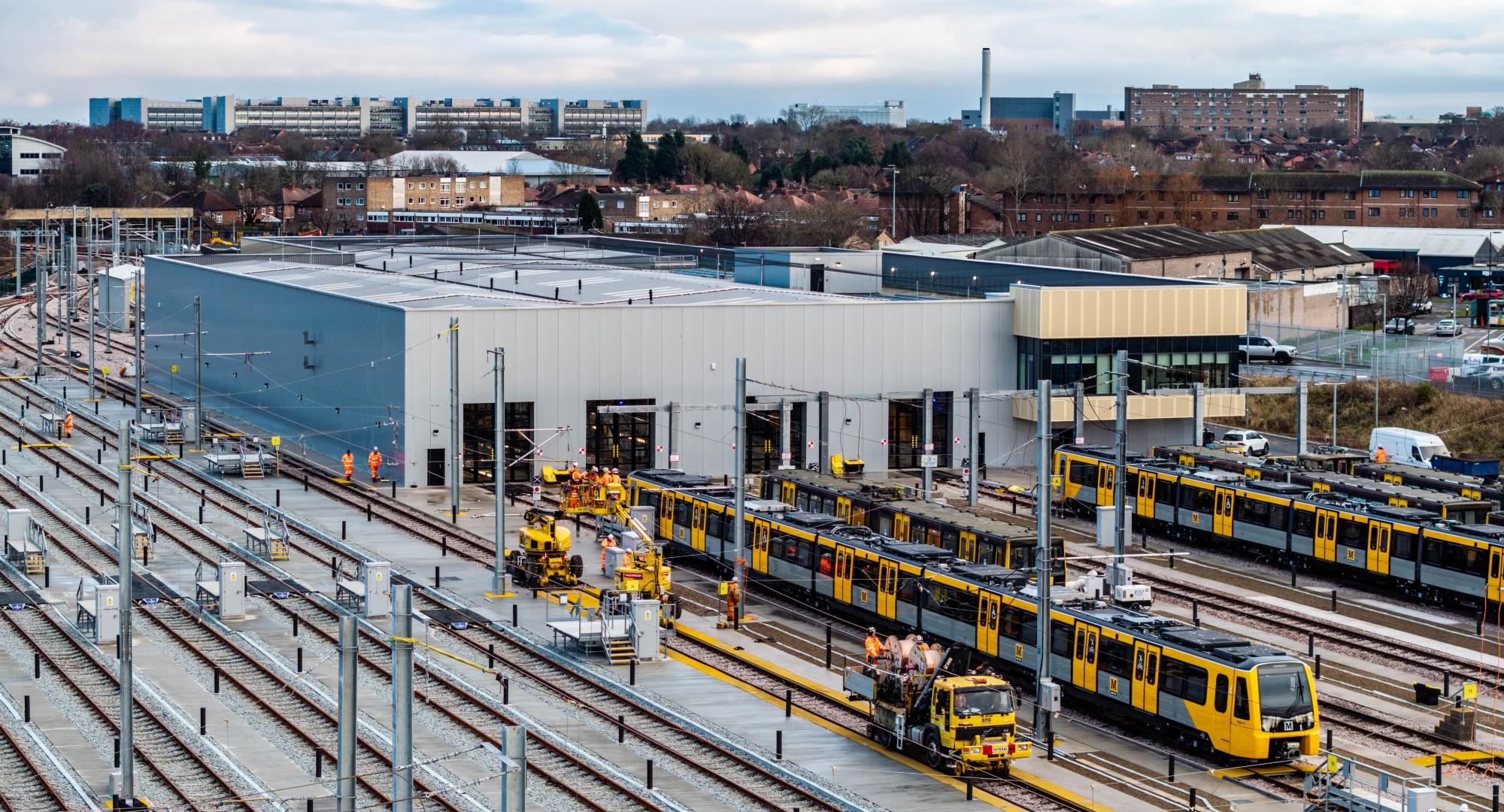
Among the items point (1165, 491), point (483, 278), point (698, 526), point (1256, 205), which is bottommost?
point (698, 526)

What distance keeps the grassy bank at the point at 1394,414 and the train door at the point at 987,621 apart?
39576 millimetres

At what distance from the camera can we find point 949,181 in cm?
16825

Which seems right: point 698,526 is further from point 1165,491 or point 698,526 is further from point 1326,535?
point 1326,535

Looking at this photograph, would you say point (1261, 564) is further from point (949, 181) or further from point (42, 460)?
point (949, 181)

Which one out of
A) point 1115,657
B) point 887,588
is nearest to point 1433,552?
point 887,588

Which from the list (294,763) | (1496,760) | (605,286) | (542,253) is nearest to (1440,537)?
(1496,760)

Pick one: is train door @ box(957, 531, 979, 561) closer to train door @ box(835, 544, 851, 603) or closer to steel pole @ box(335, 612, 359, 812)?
train door @ box(835, 544, 851, 603)

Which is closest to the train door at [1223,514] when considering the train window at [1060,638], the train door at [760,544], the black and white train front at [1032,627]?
the black and white train front at [1032,627]

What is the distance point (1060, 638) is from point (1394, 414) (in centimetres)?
4595

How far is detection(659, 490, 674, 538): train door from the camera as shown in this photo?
51.1 meters

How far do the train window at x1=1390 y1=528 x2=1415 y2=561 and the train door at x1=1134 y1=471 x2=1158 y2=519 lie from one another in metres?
9.67

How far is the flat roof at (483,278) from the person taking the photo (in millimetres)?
72375

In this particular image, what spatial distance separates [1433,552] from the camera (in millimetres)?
45906

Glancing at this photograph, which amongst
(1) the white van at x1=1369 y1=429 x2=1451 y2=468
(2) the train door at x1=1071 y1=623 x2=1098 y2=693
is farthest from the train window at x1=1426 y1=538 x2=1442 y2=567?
(1) the white van at x1=1369 y1=429 x2=1451 y2=468
